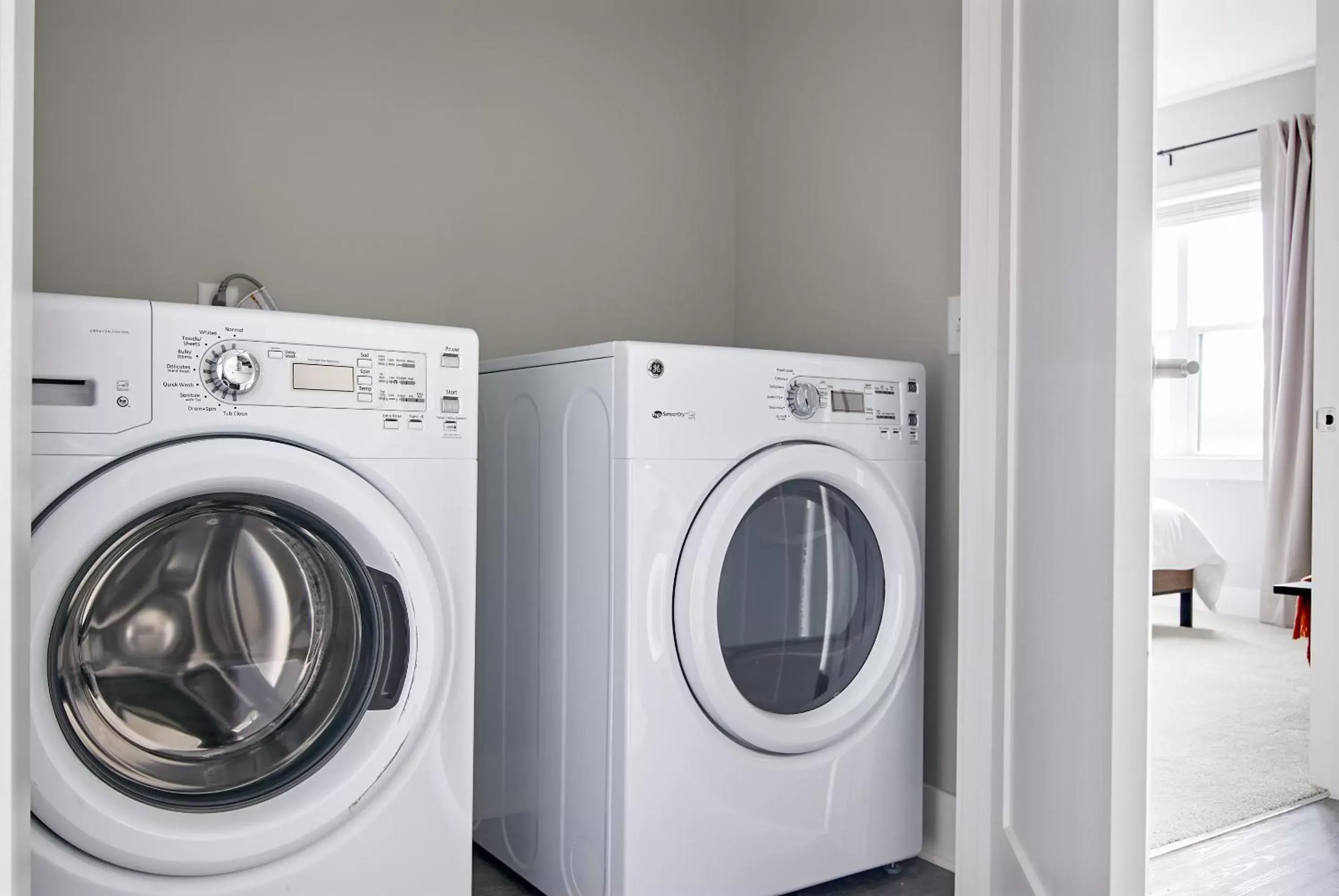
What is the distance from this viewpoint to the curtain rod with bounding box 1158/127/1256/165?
4.84 metres

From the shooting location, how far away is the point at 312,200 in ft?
7.02

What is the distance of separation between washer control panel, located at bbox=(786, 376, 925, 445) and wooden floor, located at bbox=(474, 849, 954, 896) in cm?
82

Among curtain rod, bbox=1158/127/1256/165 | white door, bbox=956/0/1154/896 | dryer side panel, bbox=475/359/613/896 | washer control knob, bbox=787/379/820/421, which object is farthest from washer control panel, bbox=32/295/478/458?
curtain rod, bbox=1158/127/1256/165

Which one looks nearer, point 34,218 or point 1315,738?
point 34,218

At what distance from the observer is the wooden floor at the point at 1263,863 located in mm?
1911

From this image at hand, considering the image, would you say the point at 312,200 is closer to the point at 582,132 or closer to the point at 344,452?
the point at 582,132

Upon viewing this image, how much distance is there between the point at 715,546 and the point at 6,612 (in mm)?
1003

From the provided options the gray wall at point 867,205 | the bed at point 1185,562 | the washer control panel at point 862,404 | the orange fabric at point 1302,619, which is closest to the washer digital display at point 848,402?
the washer control panel at point 862,404

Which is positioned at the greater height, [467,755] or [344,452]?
[344,452]

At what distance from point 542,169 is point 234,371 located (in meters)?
1.27

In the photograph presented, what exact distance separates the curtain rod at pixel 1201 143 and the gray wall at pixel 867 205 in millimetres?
3255

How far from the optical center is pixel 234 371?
4.36 ft

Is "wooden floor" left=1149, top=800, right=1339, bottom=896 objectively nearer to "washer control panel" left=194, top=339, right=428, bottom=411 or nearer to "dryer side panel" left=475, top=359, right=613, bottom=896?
"dryer side panel" left=475, top=359, right=613, bottom=896

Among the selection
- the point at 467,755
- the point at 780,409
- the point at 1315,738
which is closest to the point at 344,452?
the point at 467,755
